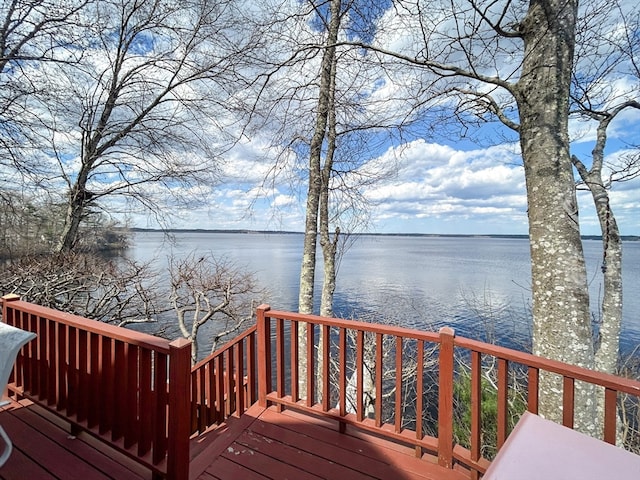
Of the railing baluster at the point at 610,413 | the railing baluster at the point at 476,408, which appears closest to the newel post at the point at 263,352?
the railing baluster at the point at 476,408

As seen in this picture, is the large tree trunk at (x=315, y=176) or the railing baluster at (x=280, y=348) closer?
the railing baluster at (x=280, y=348)

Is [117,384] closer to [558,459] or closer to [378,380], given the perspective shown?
[378,380]

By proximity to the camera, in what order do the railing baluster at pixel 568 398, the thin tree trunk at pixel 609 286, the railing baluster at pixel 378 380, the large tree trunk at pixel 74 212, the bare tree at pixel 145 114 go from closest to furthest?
the railing baluster at pixel 568 398
the railing baluster at pixel 378 380
the thin tree trunk at pixel 609 286
the bare tree at pixel 145 114
the large tree trunk at pixel 74 212

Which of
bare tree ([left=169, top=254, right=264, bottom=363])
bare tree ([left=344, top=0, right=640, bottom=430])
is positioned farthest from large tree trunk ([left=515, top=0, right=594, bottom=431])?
bare tree ([left=169, top=254, right=264, bottom=363])

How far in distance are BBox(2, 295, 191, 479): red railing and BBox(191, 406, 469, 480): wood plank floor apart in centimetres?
35

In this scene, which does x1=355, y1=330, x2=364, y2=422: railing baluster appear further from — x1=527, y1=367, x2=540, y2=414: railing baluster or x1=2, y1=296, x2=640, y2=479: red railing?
x1=527, y1=367, x2=540, y2=414: railing baluster

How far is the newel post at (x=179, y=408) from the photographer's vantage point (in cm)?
161

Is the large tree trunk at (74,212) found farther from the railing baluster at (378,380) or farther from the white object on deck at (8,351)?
the railing baluster at (378,380)

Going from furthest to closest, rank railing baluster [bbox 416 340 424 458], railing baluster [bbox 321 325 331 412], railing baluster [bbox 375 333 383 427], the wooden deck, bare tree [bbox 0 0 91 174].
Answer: bare tree [bbox 0 0 91 174] → railing baluster [bbox 321 325 331 412] → railing baluster [bbox 375 333 383 427] → railing baluster [bbox 416 340 424 458] → the wooden deck

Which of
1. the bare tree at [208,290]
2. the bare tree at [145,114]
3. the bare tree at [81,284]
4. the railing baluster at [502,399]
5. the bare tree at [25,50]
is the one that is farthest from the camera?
the bare tree at [208,290]

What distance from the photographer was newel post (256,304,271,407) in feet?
8.35

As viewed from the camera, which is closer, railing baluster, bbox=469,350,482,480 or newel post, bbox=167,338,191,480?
newel post, bbox=167,338,191,480

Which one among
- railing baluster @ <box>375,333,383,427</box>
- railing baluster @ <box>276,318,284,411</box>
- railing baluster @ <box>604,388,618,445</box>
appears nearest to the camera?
railing baluster @ <box>604,388,618,445</box>

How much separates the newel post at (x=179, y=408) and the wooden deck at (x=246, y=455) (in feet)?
0.68
